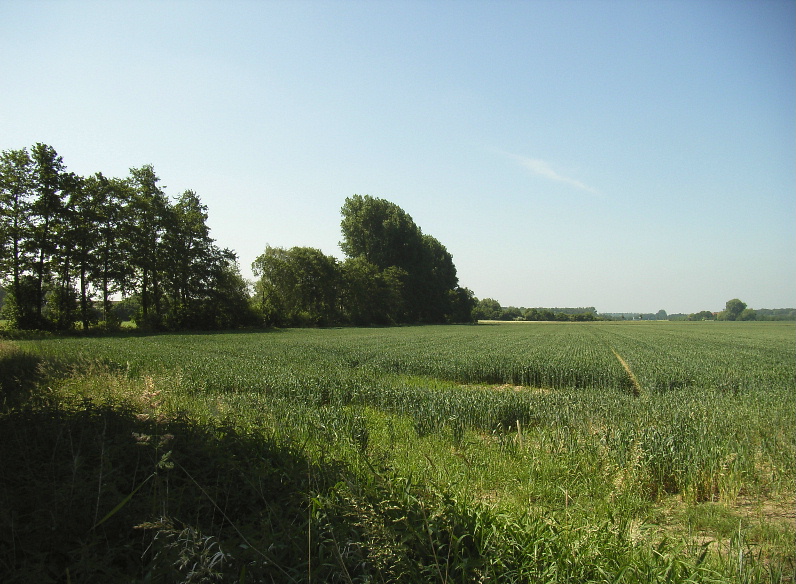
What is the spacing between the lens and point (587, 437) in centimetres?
725

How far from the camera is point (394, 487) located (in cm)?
406

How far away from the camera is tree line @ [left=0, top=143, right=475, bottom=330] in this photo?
37812 millimetres

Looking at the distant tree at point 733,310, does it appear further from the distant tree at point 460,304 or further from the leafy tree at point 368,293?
the leafy tree at point 368,293

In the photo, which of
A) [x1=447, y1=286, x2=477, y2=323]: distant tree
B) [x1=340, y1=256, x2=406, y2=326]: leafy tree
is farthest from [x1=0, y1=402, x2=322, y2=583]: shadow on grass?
[x1=447, y1=286, x2=477, y2=323]: distant tree

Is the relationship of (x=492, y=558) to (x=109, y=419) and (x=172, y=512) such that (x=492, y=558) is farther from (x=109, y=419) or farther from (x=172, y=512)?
(x=109, y=419)

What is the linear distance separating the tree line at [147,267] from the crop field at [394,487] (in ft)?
117

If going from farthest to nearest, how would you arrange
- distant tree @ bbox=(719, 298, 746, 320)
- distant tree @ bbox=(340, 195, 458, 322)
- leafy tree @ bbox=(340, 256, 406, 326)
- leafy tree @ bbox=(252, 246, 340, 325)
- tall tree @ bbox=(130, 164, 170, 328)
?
distant tree @ bbox=(719, 298, 746, 320) < distant tree @ bbox=(340, 195, 458, 322) < leafy tree @ bbox=(340, 256, 406, 326) < leafy tree @ bbox=(252, 246, 340, 325) < tall tree @ bbox=(130, 164, 170, 328)

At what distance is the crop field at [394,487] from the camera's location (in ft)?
10.8

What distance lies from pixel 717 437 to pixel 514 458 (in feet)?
12.1

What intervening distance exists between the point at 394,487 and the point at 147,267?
52.3m

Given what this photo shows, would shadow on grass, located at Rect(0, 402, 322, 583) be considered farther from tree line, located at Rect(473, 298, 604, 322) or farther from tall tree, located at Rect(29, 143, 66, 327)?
tree line, located at Rect(473, 298, 604, 322)

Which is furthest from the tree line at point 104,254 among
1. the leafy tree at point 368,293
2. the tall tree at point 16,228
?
the leafy tree at point 368,293

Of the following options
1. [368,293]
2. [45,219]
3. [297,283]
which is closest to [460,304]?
[368,293]

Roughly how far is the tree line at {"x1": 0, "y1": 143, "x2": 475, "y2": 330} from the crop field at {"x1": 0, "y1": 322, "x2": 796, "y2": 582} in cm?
3570
